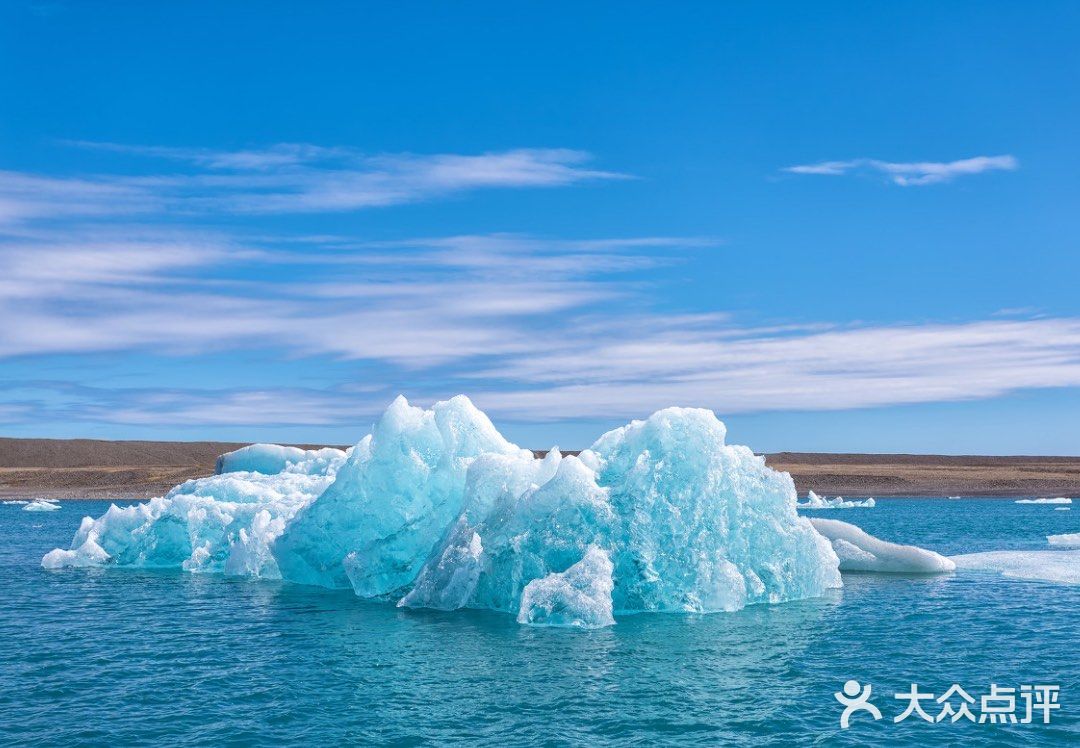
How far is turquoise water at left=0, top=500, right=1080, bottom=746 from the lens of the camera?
13992mm

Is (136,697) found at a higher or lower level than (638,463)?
lower

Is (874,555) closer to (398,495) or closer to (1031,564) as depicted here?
(1031,564)

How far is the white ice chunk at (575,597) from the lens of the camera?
21.7 metres

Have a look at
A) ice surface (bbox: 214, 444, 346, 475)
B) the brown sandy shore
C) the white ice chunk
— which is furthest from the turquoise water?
the brown sandy shore

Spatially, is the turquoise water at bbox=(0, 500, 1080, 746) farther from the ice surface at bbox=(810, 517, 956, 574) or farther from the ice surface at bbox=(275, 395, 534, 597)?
the ice surface at bbox=(810, 517, 956, 574)

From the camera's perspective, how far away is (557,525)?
23.4 metres

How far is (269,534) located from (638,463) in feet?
48.1

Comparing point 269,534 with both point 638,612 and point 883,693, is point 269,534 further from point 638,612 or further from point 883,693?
point 883,693

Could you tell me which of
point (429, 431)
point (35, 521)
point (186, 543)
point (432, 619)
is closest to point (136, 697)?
point (432, 619)

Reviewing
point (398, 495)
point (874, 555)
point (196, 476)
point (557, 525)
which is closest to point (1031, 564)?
point (874, 555)

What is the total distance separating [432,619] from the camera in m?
23.2

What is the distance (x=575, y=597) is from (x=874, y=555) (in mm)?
15478

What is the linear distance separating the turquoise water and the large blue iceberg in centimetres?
90

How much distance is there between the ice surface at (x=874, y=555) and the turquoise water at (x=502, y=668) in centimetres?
341
